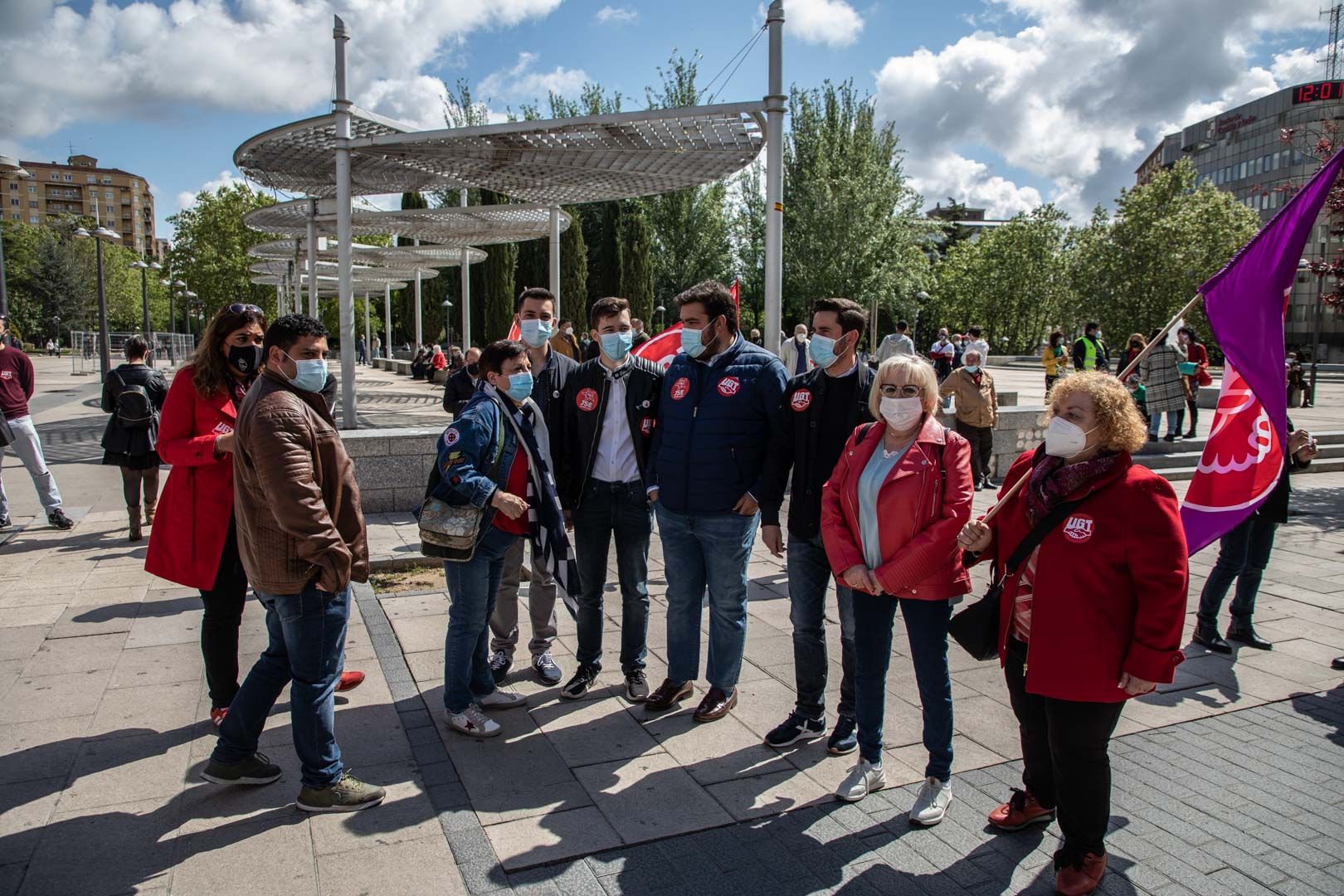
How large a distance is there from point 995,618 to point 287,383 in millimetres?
2833

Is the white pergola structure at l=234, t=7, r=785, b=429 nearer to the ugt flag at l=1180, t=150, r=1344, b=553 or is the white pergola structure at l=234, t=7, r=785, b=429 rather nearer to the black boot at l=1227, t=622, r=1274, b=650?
the black boot at l=1227, t=622, r=1274, b=650

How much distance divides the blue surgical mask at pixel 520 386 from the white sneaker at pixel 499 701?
149 centimetres

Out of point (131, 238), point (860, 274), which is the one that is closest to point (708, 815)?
point (860, 274)

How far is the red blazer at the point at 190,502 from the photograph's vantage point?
Result: 13.0 ft

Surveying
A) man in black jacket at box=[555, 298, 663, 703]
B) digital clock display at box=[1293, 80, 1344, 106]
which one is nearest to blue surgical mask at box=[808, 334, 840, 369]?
man in black jacket at box=[555, 298, 663, 703]

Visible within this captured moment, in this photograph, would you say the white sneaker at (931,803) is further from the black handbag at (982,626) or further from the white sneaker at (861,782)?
the black handbag at (982,626)

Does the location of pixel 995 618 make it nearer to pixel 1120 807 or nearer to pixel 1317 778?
pixel 1120 807

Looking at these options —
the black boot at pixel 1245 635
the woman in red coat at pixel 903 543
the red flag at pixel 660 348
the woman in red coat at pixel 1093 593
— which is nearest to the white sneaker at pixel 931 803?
the woman in red coat at pixel 903 543

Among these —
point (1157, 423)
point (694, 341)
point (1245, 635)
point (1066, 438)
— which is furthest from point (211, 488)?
point (1157, 423)

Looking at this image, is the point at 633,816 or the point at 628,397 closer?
the point at 633,816

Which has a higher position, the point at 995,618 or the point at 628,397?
the point at 628,397

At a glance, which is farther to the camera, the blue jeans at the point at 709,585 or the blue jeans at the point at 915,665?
the blue jeans at the point at 709,585

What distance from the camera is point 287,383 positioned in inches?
136

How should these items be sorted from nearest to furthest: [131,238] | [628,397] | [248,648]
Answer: [628,397]
[248,648]
[131,238]
